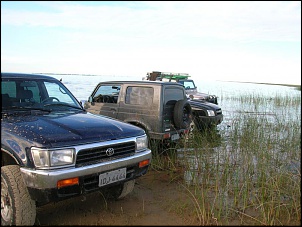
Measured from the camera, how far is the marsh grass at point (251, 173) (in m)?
3.04

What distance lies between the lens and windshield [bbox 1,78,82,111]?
3.68 m

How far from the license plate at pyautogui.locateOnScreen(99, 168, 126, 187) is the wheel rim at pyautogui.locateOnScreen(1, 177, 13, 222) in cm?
91

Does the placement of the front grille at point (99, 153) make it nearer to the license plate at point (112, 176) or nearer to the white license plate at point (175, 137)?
the license plate at point (112, 176)

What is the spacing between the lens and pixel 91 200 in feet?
12.3

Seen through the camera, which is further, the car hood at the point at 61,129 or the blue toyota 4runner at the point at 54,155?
the car hood at the point at 61,129

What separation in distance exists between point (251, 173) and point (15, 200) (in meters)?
3.04

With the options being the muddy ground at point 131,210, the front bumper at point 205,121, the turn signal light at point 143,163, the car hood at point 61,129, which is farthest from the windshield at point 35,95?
the front bumper at point 205,121

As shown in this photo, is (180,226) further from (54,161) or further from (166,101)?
(166,101)

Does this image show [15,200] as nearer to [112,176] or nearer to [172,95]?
[112,176]

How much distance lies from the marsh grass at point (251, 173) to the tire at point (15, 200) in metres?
1.81

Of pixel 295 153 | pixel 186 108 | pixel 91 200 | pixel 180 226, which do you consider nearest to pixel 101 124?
pixel 91 200

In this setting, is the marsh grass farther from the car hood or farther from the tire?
the tire

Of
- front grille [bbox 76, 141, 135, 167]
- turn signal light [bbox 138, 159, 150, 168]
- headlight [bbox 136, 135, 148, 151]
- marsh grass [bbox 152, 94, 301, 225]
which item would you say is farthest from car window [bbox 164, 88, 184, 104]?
front grille [bbox 76, 141, 135, 167]

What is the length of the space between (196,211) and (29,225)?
182 cm
